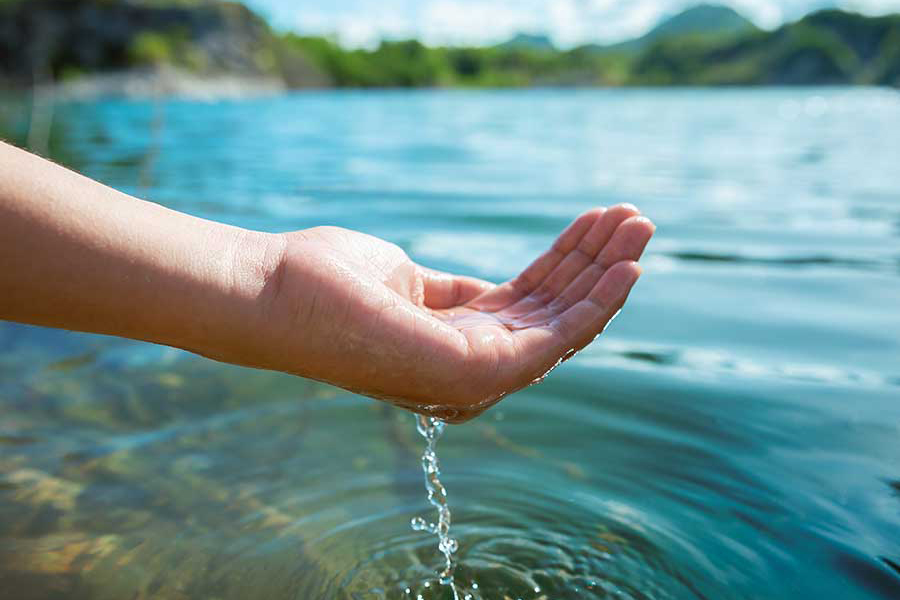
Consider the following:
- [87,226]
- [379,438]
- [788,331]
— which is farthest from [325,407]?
[788,331]

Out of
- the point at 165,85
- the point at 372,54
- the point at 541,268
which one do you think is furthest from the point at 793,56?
the point at 541,268

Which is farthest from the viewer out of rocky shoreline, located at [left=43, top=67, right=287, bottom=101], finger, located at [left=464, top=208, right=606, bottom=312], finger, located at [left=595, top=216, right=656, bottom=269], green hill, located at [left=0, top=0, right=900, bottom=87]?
green hill, located at [left=0, top=0, right=900, bottom=87]

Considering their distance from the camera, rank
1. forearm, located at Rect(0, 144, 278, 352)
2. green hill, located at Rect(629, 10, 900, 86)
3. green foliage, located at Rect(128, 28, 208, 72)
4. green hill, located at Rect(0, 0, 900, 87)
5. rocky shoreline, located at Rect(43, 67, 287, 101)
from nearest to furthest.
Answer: forearm, located at Rect(0, 144, 278, 352)
rocky shoreline, located at Rect(43, 67, 287, 101)
green hill, located at Rect(0, 0, 900, 87)
green foliage, located at Rect(128, 28, 208, 72)
green hill, located at Rect(629, 10, 900, 86)

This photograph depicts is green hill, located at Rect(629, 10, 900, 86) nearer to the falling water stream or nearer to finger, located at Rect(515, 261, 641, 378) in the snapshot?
finger, located at Rect(515, 261, 641, 378)

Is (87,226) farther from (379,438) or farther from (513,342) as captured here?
(379,438)

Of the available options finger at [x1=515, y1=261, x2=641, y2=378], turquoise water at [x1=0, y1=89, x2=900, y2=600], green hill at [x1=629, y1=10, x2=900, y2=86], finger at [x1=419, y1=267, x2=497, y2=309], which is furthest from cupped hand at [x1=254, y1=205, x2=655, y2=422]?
green hill at [x1=629, y1=10, x2=900, y2=86]

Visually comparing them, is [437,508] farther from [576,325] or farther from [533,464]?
[576,325]

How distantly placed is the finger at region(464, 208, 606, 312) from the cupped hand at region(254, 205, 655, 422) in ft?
0.31

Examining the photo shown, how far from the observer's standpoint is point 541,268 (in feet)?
8.20

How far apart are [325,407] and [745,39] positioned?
130 m

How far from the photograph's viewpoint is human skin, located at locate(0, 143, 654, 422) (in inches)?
62.5

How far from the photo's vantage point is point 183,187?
8.72m

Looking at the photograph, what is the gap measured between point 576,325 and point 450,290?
0.66 meters

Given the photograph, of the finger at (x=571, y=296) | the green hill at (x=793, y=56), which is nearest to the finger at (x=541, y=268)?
the finger at (x=571, y=296)
